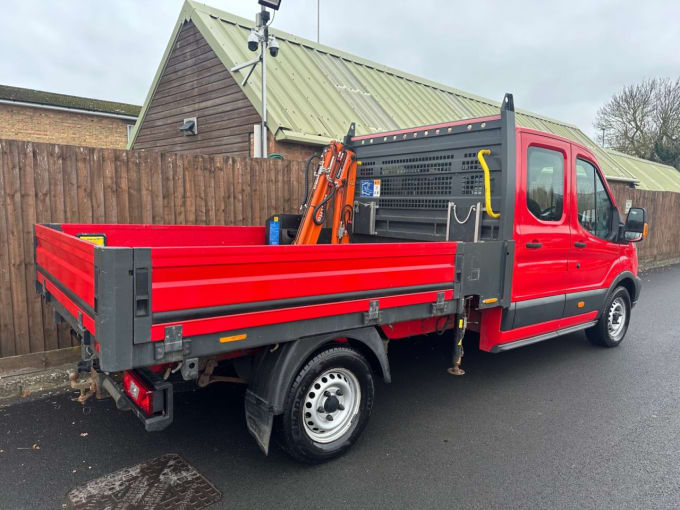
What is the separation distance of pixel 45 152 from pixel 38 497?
3.20 meters

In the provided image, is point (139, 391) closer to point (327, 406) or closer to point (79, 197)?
point (327, 406)

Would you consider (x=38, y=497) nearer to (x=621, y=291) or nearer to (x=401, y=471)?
(x=401, y=471)

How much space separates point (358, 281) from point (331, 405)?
0.86 metres

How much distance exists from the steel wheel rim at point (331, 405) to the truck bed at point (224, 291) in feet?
1.39

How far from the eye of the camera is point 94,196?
16.1 feet

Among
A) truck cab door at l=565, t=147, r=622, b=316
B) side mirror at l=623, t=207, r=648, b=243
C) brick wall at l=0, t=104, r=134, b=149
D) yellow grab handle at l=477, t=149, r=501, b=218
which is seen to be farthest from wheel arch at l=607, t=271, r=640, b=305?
brick wall at l=0, t=104, r=134, b=149

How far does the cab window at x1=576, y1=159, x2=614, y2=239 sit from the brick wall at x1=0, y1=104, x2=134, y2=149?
20165 millimetres

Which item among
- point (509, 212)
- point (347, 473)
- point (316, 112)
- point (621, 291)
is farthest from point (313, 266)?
point (316, 112)

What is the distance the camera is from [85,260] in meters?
2.44

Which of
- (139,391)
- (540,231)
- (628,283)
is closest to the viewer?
(139,391)

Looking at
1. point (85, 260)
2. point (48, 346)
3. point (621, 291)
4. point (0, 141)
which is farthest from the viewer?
point (621, 291)

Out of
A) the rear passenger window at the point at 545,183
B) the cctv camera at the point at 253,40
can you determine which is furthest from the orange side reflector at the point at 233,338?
the cctv camera at the point at 253,40

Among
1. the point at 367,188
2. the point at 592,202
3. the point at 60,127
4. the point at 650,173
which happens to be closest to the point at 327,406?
the point at 367,188

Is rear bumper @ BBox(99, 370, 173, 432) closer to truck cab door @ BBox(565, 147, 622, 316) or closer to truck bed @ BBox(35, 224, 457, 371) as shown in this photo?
truck bed @ BBox(35, 224, 457, 371)
